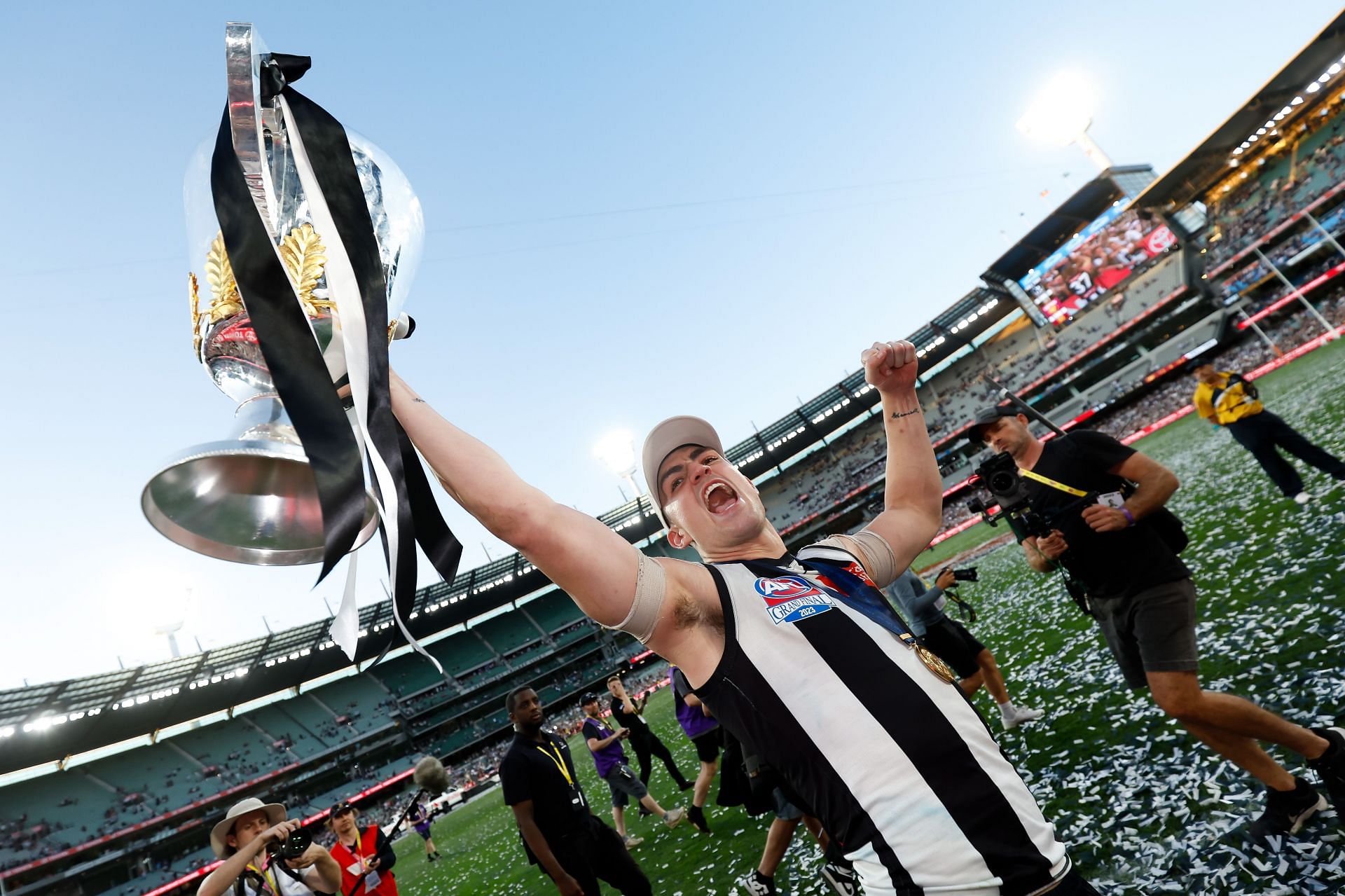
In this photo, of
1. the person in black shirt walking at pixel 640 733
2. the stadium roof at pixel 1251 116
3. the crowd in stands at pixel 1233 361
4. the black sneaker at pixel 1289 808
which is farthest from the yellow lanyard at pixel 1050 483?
the stadium roof at pixel 1251 116

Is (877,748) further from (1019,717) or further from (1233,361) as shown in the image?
(1233,361)

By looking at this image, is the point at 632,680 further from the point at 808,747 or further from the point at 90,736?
the point at 808,747

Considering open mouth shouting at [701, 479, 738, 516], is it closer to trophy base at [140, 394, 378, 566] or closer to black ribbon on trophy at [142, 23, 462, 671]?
black ribbon on trophy at [142, 23, 462, 671]

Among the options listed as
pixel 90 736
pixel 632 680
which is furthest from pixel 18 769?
pixel 632 680

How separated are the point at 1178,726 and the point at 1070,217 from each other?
5272cm

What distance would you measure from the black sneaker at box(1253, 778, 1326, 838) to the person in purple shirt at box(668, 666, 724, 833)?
14.1 ft

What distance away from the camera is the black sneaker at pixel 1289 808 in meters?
3.14

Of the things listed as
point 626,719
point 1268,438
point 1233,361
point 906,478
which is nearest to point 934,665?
point 906,478

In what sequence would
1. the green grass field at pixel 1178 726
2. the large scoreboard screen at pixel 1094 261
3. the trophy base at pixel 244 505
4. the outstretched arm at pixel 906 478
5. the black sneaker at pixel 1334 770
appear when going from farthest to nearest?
the large scoreboard screen at pixel 1094 261
the green grass field at pixel 1178 726
the black sneaker at pixel 1334 770
the outstretched arm at pixel 906 478
the trophy base at pixel 244 505

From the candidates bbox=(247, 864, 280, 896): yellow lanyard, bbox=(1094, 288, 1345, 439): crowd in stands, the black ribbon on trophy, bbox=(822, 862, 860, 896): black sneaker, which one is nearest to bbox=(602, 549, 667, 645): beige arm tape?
the black ribbon on trophy

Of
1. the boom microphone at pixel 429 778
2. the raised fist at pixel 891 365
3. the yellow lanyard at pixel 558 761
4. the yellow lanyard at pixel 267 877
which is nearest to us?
the raised fist at pixel 891 365

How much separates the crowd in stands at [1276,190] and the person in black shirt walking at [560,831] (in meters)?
45.8

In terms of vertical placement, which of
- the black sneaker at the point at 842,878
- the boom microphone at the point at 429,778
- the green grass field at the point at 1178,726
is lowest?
the green grass field at the point at 1178,726

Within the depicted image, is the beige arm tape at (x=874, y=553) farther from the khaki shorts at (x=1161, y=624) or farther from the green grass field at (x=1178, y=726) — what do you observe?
the green grass field at (x=1178, y=726)
